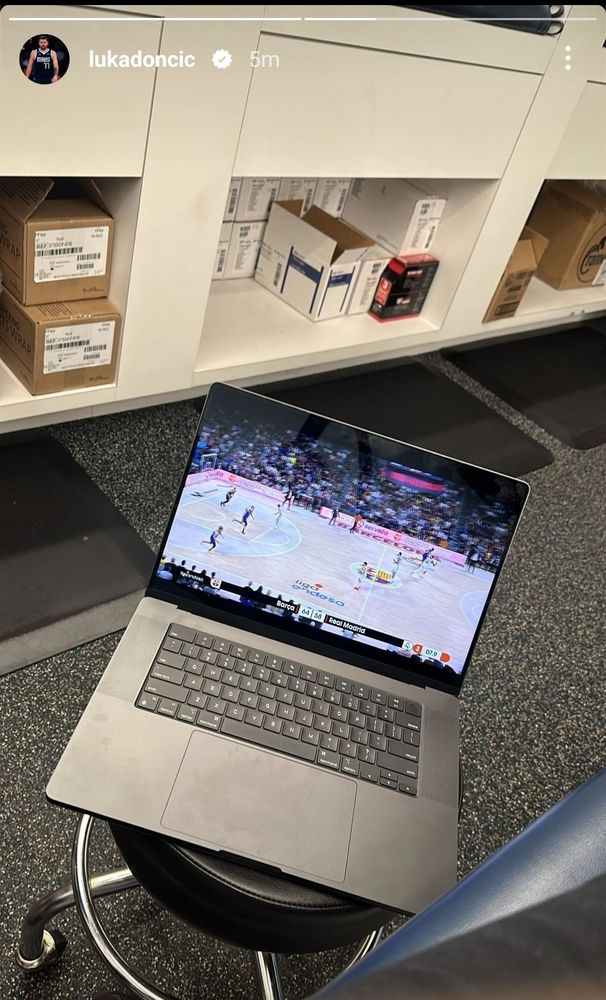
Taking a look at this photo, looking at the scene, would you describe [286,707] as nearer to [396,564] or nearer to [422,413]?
[396,564]

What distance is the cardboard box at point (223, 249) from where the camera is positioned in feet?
6.52

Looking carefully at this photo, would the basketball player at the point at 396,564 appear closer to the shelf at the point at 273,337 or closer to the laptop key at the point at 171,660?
the laptop key at the point at 171,660

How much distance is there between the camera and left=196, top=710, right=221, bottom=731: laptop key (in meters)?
0.80

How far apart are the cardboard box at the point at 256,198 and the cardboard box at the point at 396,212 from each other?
0.95ft

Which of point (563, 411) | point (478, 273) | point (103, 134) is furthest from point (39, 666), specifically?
point (563, 411)

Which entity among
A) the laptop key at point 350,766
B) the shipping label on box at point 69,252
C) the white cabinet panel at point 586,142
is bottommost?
the laptop key at point 350,766

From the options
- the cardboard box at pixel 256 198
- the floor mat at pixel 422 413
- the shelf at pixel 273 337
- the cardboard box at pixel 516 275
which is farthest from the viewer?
the cardboard box at pixel 516 275

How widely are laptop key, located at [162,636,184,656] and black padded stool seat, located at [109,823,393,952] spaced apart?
0.59 ft

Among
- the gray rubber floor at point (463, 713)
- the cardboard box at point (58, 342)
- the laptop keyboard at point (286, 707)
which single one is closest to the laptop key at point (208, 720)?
the laptop keyboard at point (286, 707)

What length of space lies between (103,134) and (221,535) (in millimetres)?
757

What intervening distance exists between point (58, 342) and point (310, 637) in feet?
2.80

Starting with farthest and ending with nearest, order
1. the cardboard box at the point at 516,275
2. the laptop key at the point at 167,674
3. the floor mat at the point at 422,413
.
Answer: the cardboard box at the point at 516,275 < the floor mat at the point at 422,413 < the laptop key at the point at 167,674

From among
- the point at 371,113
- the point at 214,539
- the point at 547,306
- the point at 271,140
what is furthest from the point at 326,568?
the point at 547,306

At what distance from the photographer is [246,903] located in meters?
0.74
